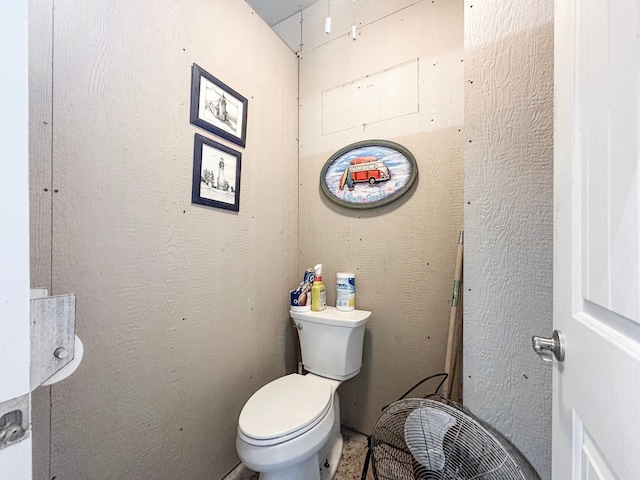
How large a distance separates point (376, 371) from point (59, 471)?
126 cm

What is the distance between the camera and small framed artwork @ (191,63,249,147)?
3.50 feet

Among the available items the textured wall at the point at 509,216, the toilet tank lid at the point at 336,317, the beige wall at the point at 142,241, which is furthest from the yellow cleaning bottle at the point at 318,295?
the textured wall at the point at 509,216

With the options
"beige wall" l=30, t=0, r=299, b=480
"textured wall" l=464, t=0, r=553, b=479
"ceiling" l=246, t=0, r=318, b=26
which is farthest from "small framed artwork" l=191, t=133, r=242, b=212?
"ceiling" l=246, t=0, r=318, b=26

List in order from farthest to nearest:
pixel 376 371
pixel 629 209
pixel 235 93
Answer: pixel 376 371
pixel 235 93
pixel 629 209

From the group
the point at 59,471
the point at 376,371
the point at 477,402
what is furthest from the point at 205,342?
the point at 477,402

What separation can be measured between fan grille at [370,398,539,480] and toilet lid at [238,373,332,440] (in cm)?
25

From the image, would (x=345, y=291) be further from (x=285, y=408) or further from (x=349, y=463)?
(x=349, y=463)

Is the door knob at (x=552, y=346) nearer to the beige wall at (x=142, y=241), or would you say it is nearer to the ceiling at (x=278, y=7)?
the beige wall at (x=142, y=241)

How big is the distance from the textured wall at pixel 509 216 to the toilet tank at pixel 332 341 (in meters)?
0.54

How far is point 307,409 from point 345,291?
1.93 feet

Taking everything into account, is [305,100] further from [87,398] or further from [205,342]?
[87,398]

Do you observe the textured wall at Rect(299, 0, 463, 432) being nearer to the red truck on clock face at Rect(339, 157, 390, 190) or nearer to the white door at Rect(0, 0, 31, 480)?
the red truck on clock face at Rect(339, 157, 390, 190)

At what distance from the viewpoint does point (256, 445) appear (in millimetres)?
886

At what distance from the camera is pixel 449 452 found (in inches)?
30.9
